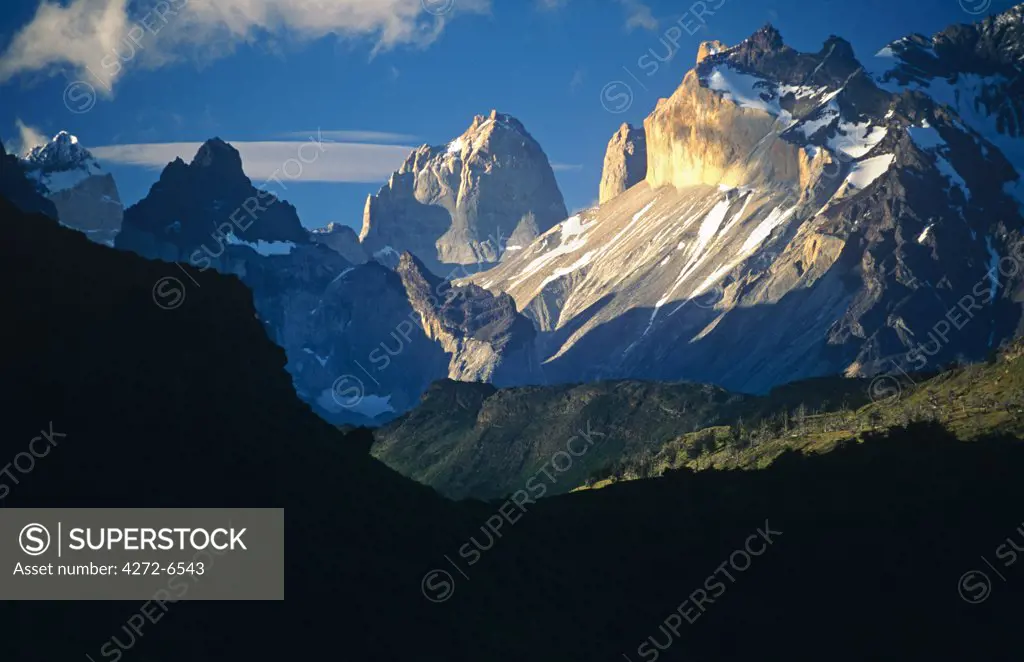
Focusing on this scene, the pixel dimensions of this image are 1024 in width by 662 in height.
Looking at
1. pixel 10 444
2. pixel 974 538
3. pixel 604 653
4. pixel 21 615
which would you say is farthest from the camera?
pixel 974 538

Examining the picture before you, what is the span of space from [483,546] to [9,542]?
52.3 meters

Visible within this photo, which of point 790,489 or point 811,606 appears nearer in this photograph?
point 811,606

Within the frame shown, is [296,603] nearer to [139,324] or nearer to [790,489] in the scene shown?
[139,324]

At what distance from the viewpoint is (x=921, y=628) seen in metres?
148

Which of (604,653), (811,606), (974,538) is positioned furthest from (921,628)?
(604,653)

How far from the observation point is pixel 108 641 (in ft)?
335

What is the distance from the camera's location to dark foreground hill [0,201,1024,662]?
117 meters

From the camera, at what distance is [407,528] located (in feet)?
453

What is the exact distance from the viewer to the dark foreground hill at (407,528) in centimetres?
11656

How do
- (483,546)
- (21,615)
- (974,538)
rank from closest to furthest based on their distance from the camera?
(21,615) < (483,546) < (974,538)

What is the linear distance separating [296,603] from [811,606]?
200 feet

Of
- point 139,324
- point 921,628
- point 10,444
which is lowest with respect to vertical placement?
point 921,628

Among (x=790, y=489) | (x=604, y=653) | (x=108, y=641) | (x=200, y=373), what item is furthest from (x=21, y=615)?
(x=790, y=489)

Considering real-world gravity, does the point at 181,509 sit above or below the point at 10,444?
below
